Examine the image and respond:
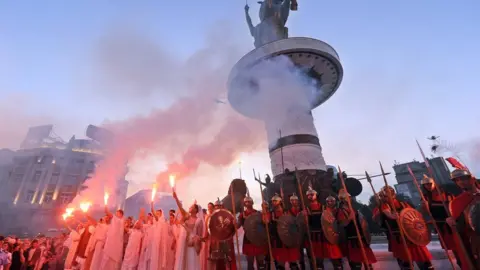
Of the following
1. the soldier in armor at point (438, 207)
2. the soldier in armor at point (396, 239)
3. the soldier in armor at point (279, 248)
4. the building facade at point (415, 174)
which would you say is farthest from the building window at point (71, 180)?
the building facade at point (415, 174)

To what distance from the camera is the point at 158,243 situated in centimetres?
803

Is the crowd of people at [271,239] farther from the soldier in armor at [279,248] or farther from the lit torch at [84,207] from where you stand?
the lit torch at [84,207]

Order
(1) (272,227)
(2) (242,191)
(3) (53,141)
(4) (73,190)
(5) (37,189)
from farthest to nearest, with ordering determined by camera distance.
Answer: (3) (53,141) < (4) (73,190) < (5) (37,189) < (2) (242,191) < (1) (272,227)

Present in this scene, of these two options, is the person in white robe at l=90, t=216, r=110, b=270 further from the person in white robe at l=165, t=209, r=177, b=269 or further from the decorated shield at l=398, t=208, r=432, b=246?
the decorated shield at l=398, t=208, r=432, b=246

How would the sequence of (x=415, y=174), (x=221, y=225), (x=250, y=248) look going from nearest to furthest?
(x=221, y=225), (x=250, y=248), (x=415, y=174)

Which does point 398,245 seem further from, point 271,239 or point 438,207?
point 271,239

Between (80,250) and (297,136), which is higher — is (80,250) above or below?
below

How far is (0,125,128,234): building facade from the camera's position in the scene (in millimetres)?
40438

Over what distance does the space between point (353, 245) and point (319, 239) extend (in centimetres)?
85

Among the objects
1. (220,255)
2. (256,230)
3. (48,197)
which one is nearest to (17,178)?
(48,197)

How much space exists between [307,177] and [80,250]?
1646 centimetres

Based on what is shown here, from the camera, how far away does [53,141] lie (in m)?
54.5

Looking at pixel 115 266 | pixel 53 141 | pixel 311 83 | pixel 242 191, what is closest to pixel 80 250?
pixel 115 266

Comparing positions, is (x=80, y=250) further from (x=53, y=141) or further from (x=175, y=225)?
(x=53, y=141)
